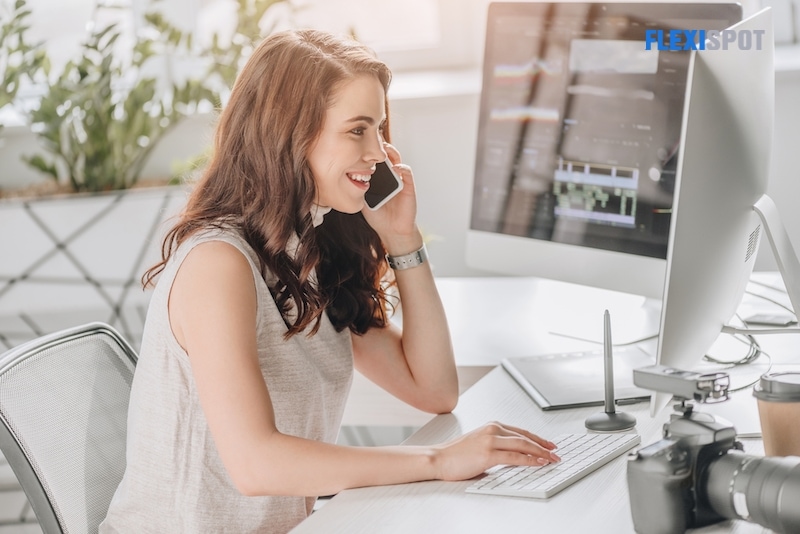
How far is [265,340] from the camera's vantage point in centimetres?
125

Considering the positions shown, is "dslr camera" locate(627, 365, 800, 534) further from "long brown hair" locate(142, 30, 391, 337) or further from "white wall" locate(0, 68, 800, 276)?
"white wall" locate(0, 68, 800, 276)

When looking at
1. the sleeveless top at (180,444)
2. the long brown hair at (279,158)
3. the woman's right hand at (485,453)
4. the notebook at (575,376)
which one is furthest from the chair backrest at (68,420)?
the notebook at (575,376)

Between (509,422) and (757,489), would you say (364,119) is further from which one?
(757,489)

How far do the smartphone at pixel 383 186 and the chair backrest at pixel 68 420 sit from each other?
42 cm

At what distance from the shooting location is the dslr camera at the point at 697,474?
33.1 inches

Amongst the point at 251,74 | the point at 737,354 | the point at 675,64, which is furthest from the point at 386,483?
the point at 675,64

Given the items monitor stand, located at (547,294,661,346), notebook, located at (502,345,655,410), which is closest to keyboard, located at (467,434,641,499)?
notebook, located at (502,345,655,410)

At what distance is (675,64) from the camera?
150cm

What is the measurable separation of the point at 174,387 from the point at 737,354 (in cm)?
84

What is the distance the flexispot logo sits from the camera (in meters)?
1.01

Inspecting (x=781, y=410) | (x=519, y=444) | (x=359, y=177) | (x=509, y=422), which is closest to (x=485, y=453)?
(x=519, y=444)

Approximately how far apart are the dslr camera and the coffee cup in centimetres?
10

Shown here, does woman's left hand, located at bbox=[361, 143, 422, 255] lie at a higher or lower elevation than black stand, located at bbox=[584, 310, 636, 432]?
higher

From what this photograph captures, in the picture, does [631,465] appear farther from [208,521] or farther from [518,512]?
[208,521]
